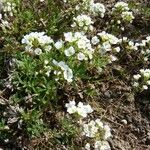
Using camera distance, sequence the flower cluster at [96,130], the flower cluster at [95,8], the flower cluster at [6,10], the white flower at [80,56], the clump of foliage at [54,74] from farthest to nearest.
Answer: the flower cluster at [95,8] < the flower cluster at [6,10] < the white flower at [80,56] < the clump of foliage at [54,74] < the flower cluster at [96,130]

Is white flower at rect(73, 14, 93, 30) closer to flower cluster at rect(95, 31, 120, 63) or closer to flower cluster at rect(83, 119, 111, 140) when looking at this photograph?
flower cluster at rect(95, 31, 120, 63)

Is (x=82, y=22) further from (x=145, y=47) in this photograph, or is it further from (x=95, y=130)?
(x=95, y=130)

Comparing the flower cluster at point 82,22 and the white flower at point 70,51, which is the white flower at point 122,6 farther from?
the white flower at point 70,51

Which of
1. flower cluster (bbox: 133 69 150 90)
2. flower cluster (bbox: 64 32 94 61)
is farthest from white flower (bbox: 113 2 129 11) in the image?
flower cluster (bbox: 64 32 94 61)

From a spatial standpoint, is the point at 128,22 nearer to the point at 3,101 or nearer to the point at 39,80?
the point at 39,80

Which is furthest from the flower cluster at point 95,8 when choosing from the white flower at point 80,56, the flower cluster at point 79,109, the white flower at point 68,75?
the flower cluster at point 79,109

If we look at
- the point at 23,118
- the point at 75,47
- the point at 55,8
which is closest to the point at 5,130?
the point at 23,118

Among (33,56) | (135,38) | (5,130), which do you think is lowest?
(5,130)

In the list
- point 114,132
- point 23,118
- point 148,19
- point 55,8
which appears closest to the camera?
point 23,118
